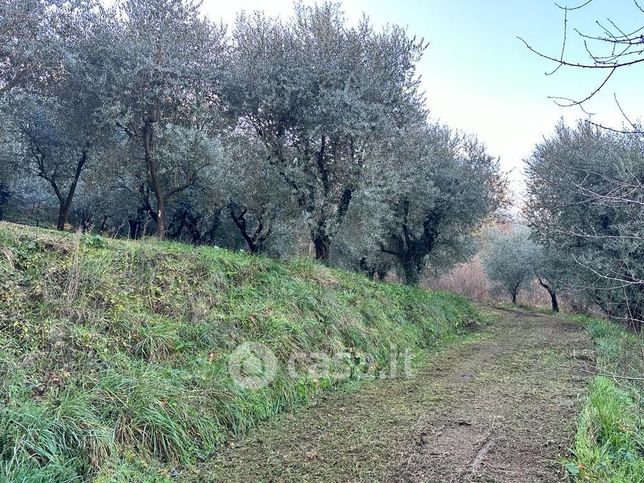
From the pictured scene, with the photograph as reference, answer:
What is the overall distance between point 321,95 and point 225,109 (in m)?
2.60

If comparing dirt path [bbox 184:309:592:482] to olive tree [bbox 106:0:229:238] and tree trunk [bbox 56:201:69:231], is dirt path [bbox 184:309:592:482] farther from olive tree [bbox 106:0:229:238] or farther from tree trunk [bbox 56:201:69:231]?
tree trunk [bbox 56:201:69:231]

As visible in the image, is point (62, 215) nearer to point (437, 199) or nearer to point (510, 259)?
point (437, 199)

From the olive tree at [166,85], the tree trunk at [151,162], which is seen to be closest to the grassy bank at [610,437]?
the tree trunk at [151,162]

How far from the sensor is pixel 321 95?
9.30 metres

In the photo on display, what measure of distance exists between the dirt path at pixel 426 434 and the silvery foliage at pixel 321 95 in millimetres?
5154

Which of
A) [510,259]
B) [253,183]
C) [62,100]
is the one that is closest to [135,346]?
[253,183]

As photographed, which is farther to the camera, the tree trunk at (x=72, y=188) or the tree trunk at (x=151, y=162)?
the tree trunk at (x=72, y=188)

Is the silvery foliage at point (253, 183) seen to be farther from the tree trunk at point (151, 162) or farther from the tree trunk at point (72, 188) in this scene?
the tree trunk at point (72, 188)

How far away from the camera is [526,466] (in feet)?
10.9

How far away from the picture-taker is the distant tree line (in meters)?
9.37

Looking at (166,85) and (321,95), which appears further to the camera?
(166,85)

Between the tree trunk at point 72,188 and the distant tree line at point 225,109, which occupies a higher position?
the distant tree line at point 225,109

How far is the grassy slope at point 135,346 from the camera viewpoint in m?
3.04

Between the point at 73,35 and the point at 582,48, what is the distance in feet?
36.6
